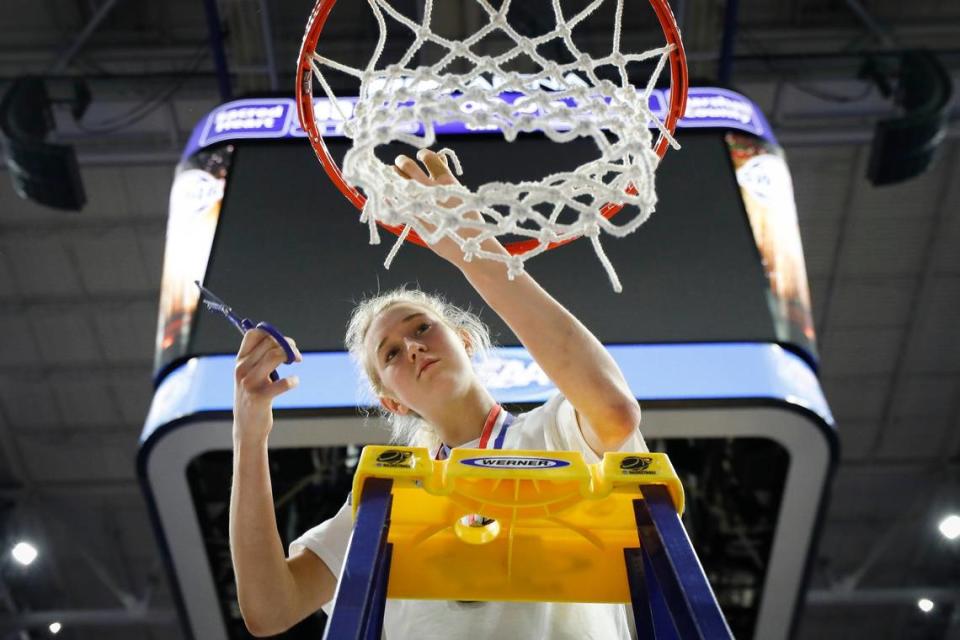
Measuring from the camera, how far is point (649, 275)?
12.4 feet

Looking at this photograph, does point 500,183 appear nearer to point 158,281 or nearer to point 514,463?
point 514,463

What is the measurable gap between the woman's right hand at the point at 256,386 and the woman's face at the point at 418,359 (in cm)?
40

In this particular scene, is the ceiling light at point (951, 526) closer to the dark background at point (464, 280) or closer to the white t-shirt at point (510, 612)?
the dark background at point (464, 280)

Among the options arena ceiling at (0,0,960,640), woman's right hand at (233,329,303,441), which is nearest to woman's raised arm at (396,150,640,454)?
woman's right hand at (233,329,303,441)

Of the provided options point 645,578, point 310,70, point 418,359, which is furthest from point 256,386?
point 310,70

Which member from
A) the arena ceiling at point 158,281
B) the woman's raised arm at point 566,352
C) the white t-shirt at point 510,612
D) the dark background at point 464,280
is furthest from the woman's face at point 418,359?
the arena ceiling at point 158,281

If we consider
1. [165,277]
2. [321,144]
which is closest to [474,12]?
[165,277]

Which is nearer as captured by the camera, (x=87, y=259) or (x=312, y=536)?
(x=312, y=536)

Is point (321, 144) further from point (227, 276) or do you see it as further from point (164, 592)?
point (164, 592)

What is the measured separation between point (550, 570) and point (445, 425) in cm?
55

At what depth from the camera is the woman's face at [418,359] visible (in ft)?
7.84

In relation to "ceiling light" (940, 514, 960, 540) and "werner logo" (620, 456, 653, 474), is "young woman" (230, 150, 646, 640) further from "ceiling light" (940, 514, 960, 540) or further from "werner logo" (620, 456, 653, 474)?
"ceiling light" (940, 514, 960, 540)

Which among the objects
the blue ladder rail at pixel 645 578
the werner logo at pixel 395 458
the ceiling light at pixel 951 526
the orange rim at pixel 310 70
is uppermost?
the ceiling light at pixel 951 526

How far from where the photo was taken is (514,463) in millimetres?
1957
